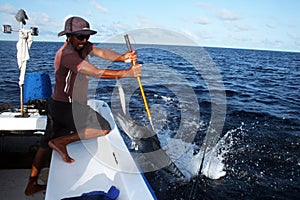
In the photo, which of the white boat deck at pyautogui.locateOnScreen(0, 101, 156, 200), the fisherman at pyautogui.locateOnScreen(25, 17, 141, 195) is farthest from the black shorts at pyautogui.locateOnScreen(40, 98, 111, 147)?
the white boat deck at pyautogui.locateOnScreen(0, 101, 156, 200)

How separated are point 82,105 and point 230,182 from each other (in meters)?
3.64

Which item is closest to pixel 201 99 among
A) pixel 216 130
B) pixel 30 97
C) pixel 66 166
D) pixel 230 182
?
pixel 216 130

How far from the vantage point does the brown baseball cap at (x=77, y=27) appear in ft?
9.81

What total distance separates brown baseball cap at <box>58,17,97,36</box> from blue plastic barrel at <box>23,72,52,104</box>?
1.71 metres

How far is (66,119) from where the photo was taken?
343 cm

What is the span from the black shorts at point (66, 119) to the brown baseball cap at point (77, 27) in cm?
88

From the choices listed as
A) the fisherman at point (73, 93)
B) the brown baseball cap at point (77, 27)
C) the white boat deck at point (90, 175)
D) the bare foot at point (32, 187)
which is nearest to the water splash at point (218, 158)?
the white boat deck at point (90, 175)

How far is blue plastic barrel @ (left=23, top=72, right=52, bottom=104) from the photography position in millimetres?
4531

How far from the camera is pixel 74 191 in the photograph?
9.64 feet

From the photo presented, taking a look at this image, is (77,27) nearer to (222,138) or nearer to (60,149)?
(60,149)

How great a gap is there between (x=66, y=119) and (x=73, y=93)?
357mm

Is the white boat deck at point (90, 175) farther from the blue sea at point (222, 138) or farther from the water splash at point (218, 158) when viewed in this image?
the water splash at point (218, 158)

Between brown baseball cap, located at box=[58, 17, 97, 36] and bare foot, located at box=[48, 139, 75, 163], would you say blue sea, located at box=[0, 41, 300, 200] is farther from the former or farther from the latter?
bare foot, located at box=[48, 139, 75, 163]

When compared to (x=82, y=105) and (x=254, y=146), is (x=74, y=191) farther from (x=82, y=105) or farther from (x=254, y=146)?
(x=254, y=146)
